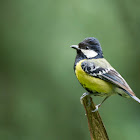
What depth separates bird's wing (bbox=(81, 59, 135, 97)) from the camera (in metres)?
2.61

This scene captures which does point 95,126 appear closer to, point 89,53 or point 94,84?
point 94,84

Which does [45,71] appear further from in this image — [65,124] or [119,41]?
[119,41]

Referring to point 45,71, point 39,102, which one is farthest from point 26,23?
point 39,102

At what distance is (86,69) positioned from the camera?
8.98 ft

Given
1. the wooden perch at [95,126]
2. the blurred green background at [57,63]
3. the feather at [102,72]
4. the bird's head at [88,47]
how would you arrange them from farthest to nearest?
the blurred green background at [57,63], the bird's head at [88,47], the feather at [102,72], the wooden perch at [95,126]

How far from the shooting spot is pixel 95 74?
2703 mm

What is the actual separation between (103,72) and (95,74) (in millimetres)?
72

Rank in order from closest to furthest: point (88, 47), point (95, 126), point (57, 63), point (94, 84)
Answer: point (95, 126) < point (94, 84) < point (88, 47) < point (57, 63)

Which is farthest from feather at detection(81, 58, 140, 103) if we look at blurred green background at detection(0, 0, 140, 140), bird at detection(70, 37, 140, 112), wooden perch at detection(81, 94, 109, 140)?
blurred green background at detection(0, 0, 140, 140)

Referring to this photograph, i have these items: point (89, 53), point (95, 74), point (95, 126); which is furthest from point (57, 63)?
point (95, 126)

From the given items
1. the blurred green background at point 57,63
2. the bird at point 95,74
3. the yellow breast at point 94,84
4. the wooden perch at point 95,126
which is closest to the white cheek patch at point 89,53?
the bird at point 95,74

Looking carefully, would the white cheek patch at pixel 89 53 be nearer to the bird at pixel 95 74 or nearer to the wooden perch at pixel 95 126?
the bird at pixel 95 74

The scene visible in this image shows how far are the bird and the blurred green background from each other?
113 cm

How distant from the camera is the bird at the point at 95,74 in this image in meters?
2.64
